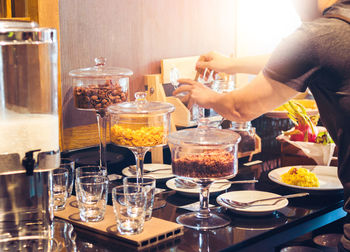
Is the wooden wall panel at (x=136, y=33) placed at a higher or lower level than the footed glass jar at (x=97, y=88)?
higher

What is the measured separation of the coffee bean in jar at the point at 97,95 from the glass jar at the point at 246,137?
620 mm

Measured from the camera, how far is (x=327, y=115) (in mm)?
1406

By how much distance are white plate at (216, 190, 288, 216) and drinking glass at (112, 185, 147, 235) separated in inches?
13.5

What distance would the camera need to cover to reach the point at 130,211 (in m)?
1.35

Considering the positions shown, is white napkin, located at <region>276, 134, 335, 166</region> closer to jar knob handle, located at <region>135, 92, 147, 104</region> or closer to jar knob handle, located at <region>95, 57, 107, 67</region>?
jar knob handle, located at <region>135, 92, 147, 104</region>

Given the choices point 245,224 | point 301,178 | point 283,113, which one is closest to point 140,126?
point 245,224

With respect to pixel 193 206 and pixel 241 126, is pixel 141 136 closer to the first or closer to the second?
pixel 193 206

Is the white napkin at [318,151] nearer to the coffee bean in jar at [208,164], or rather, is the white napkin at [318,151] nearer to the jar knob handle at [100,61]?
the coffee bean in jar at [208,164]

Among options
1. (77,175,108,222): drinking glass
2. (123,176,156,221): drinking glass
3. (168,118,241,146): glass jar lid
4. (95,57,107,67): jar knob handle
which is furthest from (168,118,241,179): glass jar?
(95,57,107,67): jar knob handle

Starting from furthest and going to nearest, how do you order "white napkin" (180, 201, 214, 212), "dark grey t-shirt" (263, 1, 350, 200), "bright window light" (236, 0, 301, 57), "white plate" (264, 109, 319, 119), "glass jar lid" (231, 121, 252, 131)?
"bright window light" (236, 0, 301, 57)
"white plate" (264, 109, 319, 119)
"glass jar lid" (231, 121, 252, 131)
"white napkin" (180, 201, 214, 212)
"dark grey t-shirt" (263, 1, 350, 200)

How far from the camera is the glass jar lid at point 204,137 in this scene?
1.52 meters

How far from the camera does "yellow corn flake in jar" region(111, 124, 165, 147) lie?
5.53ft

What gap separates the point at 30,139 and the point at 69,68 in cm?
120

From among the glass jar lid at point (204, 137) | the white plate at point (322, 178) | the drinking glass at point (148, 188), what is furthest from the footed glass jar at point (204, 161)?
the white plate at point (322, 178)
